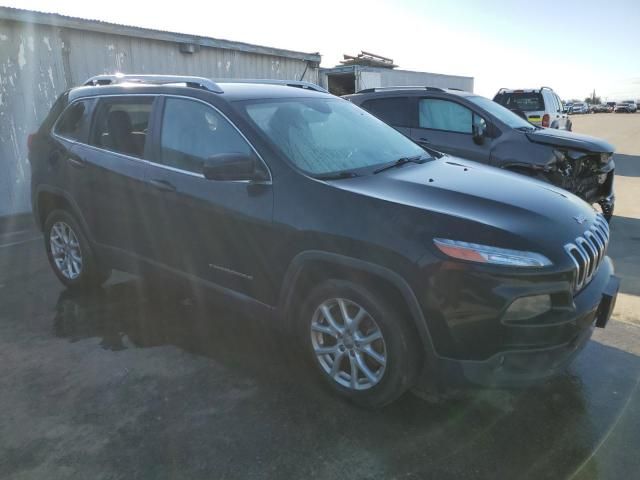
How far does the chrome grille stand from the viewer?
248 centimetres

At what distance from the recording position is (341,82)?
1848 cm

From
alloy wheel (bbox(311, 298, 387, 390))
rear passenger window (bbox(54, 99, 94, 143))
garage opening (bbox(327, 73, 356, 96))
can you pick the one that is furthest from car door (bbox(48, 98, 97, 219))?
garage opening (bbox(327, 73, 356, 96))

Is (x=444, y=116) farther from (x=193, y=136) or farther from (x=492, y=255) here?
(x=492, y=255)

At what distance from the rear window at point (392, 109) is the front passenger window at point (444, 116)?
232mm

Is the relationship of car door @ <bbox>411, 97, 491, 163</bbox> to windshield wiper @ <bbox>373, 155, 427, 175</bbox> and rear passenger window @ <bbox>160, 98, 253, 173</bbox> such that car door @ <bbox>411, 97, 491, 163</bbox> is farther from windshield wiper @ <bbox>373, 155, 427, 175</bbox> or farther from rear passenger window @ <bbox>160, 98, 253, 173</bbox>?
rear passenger window @ <bbox>160, 98, 253, 173</bbox>

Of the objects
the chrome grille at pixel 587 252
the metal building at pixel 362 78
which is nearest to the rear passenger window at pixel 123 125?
the chrome grille at pixel 587 252

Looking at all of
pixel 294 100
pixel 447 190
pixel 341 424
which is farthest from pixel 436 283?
pixel 294 100

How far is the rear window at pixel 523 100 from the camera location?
44.9 ft

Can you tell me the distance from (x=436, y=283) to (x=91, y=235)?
3.13 meters

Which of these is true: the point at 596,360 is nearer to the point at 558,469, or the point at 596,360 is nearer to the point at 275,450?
the point at 558,469

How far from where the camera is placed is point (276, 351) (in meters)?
3.53

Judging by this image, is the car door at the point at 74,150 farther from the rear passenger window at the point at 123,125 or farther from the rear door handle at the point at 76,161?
the rear passenger window at the point at 123,125

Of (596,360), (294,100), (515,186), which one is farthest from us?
(294,100)

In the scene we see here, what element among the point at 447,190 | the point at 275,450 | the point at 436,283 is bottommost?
the point at 275,450
